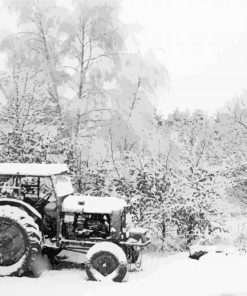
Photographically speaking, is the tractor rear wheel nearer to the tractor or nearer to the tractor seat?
the tractor

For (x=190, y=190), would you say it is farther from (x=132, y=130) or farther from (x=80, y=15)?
(x=80, y=15)

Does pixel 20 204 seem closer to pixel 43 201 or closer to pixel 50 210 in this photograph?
pixel 50 210

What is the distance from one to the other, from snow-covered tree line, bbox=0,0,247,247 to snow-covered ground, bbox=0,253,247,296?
1.56m

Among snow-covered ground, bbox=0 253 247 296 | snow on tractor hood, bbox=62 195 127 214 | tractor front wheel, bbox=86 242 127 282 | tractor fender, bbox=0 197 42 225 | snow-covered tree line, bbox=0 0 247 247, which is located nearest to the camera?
snow-covered ground, bbox=0 253 247 296

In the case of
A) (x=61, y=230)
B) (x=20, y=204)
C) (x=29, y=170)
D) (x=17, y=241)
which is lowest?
(x=17, y=241)

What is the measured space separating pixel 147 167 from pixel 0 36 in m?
8.44

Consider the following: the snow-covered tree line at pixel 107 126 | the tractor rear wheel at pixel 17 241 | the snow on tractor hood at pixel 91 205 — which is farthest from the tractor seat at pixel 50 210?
the snow-covered tree line at pixel 107 126

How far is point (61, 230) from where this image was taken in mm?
7945

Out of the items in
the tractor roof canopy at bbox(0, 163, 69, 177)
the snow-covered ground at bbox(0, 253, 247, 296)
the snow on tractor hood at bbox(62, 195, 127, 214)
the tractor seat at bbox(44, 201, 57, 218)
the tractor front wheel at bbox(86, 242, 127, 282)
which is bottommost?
the snow-covered ground at bbox(0, 253, 247, 296)

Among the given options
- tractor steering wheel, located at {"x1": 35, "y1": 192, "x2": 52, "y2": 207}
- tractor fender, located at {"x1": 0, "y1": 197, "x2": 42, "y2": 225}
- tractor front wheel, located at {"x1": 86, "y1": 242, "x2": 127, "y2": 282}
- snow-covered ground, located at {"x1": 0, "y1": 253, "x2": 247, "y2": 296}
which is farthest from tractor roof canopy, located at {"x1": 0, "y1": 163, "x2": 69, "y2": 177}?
snow-covered ground, located at {"x1": 0, "y1": 253, "x2": 247, "y2": 296}

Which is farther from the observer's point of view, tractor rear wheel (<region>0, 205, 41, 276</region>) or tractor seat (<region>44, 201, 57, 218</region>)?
tractor seat (<region>44, 201, 57, 218</region>)

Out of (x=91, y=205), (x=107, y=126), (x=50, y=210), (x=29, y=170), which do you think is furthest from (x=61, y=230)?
(x=107, y=126)

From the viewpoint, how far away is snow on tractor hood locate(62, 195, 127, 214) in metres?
7.80

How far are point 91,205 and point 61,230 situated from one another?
0.68 meters
